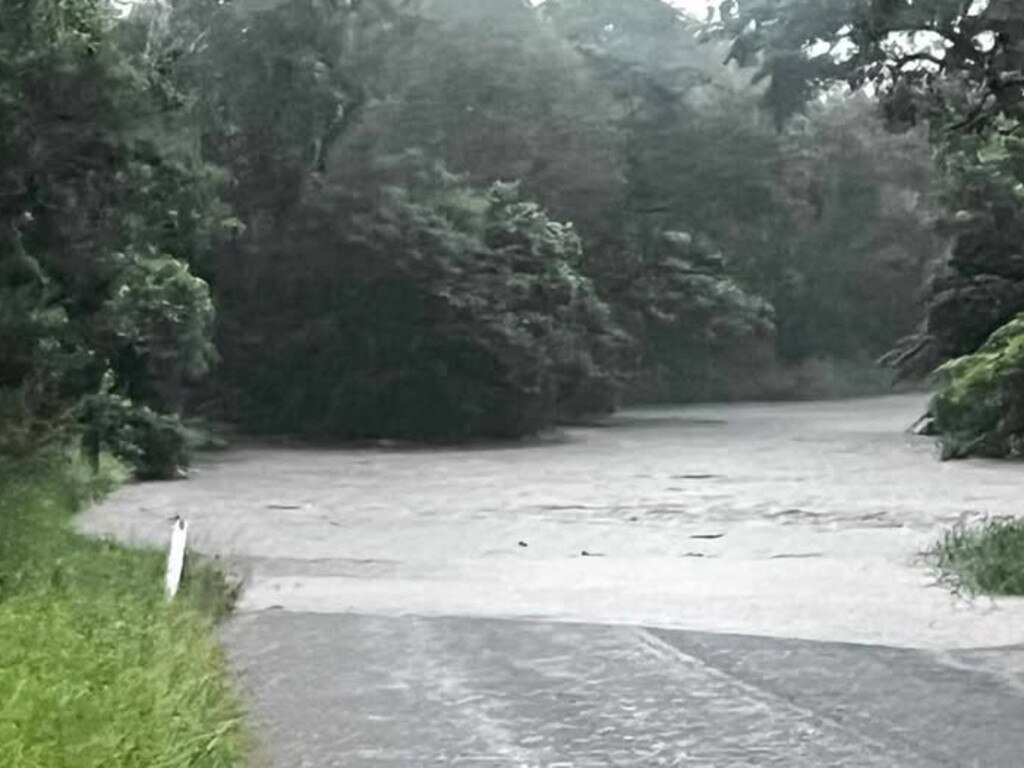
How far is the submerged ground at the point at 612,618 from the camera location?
6012 mm

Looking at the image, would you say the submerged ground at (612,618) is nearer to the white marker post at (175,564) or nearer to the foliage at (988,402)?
the white marker post at (175,564)

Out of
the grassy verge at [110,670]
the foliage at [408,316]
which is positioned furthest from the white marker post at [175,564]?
the foliage at [408,316]

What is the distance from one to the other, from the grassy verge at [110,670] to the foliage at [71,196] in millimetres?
5814

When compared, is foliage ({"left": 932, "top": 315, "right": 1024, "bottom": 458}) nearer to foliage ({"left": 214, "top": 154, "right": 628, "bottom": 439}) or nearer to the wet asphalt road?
foliage ({"left": 214, "top": 154, "right": 628, "bottom": 439})

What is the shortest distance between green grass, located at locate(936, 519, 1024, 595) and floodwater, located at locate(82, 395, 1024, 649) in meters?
0.21

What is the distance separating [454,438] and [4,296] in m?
12.6

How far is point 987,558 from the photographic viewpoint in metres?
10.6

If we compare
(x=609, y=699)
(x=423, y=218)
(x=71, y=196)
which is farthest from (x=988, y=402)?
(x=609, y=699)

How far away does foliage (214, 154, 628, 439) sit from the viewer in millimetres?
27469

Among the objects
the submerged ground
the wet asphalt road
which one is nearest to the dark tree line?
the submerged ground

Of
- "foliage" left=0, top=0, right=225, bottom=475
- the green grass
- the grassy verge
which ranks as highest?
"foliage" left=0, top=0, right=225, bottom=475

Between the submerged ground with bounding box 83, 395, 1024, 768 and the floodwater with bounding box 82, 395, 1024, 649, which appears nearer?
the submerged ground with bounding box 83, 395, 1024, 768

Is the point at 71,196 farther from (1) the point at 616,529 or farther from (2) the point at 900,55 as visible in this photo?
(2) the point at 900,55

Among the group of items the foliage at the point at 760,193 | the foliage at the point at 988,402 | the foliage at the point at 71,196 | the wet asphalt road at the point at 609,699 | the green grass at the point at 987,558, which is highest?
the foliage at the point at 760,193
